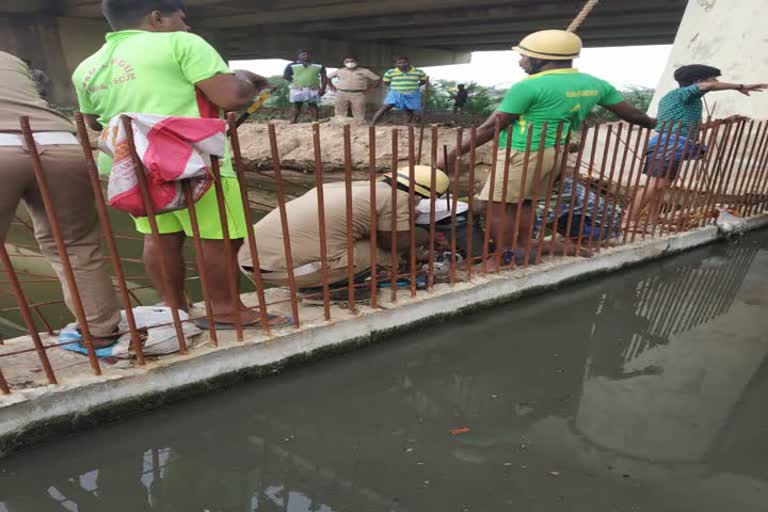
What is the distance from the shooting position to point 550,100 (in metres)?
3.11

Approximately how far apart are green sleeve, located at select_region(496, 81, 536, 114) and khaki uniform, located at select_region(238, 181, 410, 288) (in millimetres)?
954

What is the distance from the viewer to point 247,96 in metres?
2.15

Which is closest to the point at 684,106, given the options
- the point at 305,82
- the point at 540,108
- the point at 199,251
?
the point at 540,108

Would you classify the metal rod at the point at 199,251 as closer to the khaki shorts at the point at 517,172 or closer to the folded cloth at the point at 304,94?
the khaki shorts at the point at 517,172

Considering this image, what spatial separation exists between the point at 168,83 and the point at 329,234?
3.40 ft

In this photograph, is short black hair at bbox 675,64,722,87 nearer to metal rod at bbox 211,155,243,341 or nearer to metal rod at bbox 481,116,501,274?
metal rod at bbox 481,116,501,274

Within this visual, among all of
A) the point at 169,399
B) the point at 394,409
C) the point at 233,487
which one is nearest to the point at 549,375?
the point at 394,409

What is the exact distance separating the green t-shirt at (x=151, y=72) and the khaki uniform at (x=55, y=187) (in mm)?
222

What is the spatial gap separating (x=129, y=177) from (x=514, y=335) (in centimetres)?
208

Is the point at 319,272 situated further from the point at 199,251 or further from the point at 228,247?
Answer: the point at 199,251

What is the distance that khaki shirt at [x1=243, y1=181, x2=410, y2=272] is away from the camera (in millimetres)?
2648

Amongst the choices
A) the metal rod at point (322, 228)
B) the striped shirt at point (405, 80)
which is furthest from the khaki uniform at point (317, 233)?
the striped shirt at point (405, 80)

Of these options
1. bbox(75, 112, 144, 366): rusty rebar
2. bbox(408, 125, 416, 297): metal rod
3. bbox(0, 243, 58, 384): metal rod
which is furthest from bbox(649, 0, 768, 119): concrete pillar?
bbox(0, 243, 58, 384): metal rod

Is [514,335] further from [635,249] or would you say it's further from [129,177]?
[129,177]
